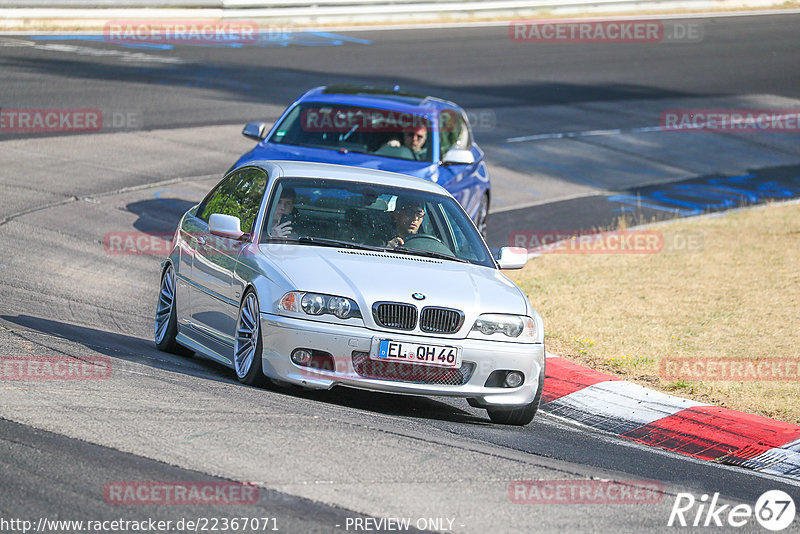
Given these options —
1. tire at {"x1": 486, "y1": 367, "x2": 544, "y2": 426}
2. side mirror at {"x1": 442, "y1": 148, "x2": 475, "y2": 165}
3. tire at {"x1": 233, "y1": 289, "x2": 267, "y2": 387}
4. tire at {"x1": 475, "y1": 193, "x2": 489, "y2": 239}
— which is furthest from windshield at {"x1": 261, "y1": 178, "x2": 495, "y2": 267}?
tire at {"x1": 475, "y1": 193, "x2": 489, "y2": 239}

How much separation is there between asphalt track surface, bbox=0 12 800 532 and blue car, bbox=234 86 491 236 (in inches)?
76.0

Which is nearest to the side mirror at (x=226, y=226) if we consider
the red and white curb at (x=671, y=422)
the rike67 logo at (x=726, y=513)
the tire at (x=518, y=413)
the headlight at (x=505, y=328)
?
the headlight at (x=505, y=328)

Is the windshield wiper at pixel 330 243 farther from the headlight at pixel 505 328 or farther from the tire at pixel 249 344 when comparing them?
the headlight at pixel 505 328

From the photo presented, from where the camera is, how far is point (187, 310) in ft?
29.8

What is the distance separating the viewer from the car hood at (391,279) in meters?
7.52

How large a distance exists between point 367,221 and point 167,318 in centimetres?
193

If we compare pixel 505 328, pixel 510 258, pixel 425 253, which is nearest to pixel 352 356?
pixel 505 328

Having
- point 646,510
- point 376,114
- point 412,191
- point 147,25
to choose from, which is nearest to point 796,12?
point 147,25

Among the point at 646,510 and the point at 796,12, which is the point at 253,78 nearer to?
the point at 646,510

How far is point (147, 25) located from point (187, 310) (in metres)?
23.8

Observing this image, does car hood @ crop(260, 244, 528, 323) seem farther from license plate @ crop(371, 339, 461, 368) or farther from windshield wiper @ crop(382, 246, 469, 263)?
license plate @ crop(371, 339, 461, 368)

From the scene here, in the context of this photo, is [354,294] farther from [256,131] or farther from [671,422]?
[256,131]

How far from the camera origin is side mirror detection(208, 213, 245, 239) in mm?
8297

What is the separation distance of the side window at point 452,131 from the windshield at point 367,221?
16.2ft
